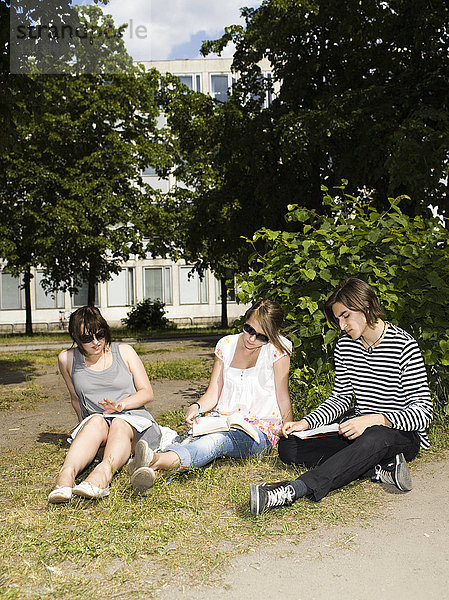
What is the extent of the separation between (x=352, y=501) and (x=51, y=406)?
218 inches

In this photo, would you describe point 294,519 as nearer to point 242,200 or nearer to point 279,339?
point 279,339

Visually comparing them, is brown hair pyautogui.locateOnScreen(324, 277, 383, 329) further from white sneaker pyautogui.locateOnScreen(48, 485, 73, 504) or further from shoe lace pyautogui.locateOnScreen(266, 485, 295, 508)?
white sneaker pyautogui.locateOnScreen(48, 485, 73, 504)

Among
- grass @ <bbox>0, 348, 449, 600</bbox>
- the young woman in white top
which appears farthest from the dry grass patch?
the young woman in white top

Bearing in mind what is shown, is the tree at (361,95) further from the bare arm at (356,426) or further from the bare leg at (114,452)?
the bare leg at (114,452)

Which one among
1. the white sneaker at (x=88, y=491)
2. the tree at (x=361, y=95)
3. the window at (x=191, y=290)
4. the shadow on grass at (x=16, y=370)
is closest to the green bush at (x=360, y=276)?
the white sneaker at (x=88, y=491)

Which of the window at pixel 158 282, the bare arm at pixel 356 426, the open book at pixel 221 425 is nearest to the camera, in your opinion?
the bare arm at pixel 356 426

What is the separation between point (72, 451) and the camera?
4.44m

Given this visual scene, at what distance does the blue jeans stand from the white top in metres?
0.12

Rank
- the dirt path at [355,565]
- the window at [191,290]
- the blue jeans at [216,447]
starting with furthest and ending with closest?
the window at [191,290], the blue jeans at [216,447], the dirt path at [355,565]

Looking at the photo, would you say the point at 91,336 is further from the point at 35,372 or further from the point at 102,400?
the point at 35,372

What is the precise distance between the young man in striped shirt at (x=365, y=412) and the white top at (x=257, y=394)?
344 mm

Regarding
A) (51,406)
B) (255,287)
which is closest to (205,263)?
(51,406)

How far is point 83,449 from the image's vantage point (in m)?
4.48

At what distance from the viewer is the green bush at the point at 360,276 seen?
243 inches
